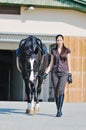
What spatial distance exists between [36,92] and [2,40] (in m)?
8.05

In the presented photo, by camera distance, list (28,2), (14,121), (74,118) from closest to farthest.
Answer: (14,121), (74,118), (28,2)

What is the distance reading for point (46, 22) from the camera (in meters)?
A: 22.2

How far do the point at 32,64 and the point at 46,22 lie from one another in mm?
9283

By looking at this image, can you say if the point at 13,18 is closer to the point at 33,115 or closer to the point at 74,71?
the point at 74,71

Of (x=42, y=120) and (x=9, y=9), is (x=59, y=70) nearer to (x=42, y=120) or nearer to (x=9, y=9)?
(x=42, y=120)

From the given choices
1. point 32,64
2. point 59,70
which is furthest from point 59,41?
point 32,64

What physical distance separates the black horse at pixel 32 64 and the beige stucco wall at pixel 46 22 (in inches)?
305

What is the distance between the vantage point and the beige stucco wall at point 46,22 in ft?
71.8

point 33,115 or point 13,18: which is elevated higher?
point 13,18

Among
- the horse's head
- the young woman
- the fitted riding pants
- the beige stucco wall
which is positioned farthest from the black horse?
the beige stucco wall

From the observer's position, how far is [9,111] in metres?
15.0

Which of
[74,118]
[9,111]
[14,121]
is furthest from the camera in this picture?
[9,111]

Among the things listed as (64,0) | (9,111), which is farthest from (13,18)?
(9,111)

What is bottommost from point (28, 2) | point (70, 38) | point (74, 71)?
point (74, 71)
